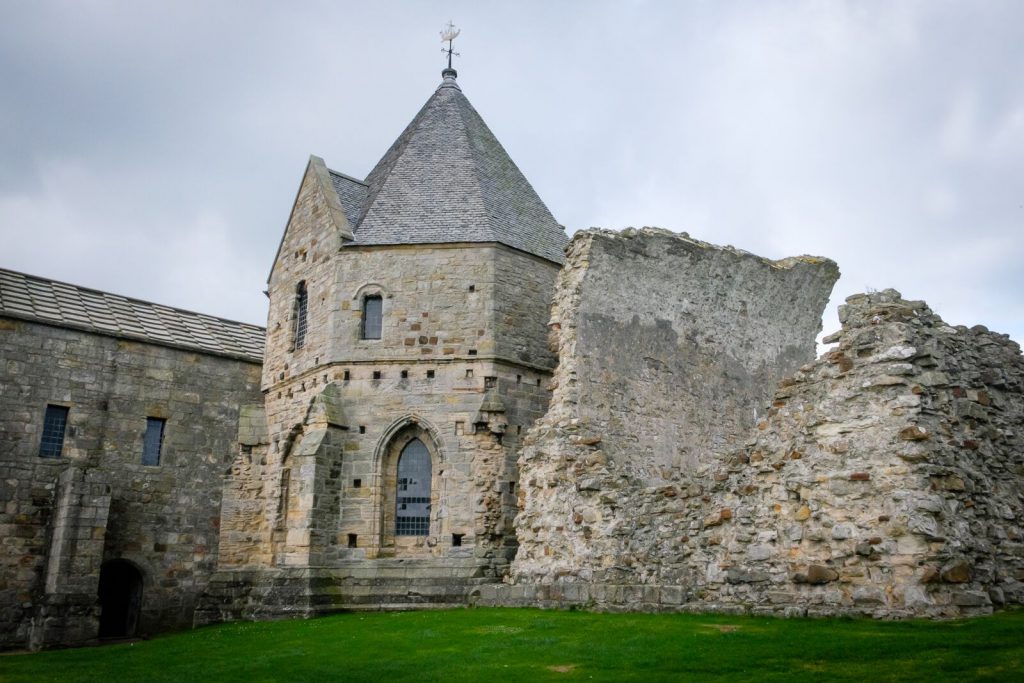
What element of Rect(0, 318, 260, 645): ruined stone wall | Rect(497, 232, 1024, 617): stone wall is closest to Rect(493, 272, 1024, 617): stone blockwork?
Rect(497, 232, 1024, 617): stone wall

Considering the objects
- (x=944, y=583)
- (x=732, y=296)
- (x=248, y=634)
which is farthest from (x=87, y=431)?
(x=944, y=583)

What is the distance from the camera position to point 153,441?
20.9 meters

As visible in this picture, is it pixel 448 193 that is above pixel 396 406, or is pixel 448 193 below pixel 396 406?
above

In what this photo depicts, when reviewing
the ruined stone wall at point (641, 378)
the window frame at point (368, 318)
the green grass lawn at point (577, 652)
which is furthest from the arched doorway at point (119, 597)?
the ruined stone wall at point (641, 378)

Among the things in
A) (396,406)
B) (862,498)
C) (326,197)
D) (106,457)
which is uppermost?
(326,197)

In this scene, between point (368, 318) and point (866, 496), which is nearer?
point (866, 496)

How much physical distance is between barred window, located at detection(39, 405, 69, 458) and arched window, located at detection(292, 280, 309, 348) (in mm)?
5221

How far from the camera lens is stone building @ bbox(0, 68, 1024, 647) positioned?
11188 millimetres

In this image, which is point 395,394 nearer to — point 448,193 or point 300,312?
point 300,312

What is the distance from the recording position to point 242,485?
20.4m

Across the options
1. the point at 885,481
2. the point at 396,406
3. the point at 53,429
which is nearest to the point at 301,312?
the point at 396,406

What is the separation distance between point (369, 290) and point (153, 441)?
6385 mm

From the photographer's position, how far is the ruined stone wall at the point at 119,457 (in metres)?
18.4

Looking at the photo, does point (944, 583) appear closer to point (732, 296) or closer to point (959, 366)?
point (959, 366)
